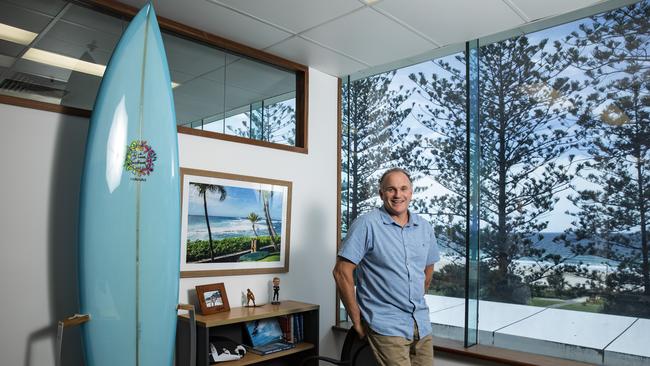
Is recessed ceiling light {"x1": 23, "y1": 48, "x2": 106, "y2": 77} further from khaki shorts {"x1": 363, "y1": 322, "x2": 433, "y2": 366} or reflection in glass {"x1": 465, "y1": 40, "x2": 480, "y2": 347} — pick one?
reflection in glass {"x1": 465, "y1": 40, "x2": 480, "y2": 347}

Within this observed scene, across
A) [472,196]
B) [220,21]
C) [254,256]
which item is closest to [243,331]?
[254,256]

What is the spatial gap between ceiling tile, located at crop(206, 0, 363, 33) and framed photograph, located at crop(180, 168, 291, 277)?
1.03 meters

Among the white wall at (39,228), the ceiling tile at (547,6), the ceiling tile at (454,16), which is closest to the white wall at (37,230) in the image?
the white wall at (39,228)

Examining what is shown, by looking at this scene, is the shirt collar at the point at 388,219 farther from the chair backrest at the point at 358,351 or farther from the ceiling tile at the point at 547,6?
the ceiling tile at the point at 547,6

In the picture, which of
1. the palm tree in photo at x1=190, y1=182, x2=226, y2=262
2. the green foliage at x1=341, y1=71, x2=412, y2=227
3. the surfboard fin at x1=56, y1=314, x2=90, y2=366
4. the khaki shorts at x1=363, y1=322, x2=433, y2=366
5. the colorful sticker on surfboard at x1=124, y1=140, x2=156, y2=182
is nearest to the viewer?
the surfboard fin at x1=56, y1=314, x2=90, y2=366

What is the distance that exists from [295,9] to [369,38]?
0.61m

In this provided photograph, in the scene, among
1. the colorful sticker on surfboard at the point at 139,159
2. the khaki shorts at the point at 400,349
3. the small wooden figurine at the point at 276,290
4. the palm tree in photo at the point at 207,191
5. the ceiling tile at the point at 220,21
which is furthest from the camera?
the small wooden figurine at the point at 276,290

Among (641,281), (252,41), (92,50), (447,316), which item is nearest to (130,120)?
(92,50)

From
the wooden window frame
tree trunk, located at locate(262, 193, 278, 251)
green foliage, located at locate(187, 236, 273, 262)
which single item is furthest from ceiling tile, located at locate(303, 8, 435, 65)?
green foliage, located at locate(187, 236, 273, 262)

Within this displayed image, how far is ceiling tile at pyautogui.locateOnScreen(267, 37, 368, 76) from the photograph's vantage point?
10.7ft

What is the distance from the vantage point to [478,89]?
3.17 meters

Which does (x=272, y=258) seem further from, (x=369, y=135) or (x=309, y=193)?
(x=369, y=135)

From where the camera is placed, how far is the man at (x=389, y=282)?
7.50ft

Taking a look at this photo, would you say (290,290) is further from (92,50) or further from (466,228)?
(92,50)
